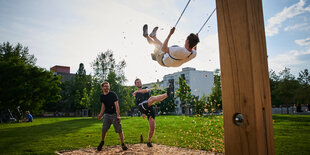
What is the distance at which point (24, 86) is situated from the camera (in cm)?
2541

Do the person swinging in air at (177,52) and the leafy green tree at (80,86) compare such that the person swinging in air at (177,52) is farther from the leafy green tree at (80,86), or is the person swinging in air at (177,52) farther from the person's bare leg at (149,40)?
the leafy green tree at (80,86)

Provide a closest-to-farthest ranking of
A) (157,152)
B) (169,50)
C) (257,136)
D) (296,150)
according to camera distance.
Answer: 1. (257,136)
2. (169,50)
3. (296,150)
4. (157,152)

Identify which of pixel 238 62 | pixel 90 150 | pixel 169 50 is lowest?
pixel 90 150

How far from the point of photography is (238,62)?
1.15 m

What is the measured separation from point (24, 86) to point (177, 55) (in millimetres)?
28737

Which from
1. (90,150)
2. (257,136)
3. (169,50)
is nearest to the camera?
(257,136)

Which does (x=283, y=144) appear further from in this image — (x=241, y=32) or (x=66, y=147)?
(x=66, y=147)

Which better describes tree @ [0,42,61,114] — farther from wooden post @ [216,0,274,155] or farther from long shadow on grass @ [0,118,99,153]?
wooden post @ [216,0,274,155]

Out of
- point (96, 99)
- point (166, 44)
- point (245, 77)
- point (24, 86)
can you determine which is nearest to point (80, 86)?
point (96, 99)

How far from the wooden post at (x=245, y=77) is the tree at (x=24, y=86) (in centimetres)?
2921

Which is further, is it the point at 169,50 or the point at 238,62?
the point at 169,50

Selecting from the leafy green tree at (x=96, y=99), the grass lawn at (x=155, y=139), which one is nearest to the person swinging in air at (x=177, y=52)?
the grass lawn at (x=155, y=139)

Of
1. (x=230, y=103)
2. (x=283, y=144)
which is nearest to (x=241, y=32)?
(x=230, y=103)

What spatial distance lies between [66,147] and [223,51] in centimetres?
649
